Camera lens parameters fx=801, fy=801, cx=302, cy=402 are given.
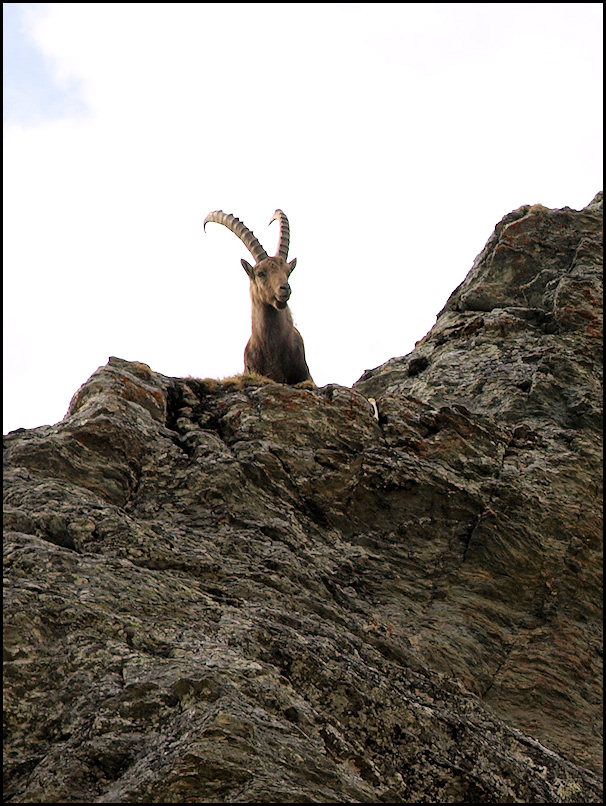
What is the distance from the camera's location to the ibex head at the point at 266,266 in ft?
48.1

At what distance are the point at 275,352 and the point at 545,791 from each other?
1014cm

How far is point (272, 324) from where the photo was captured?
14.7 meters

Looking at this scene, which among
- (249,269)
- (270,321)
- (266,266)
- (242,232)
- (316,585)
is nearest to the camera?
(316,585)

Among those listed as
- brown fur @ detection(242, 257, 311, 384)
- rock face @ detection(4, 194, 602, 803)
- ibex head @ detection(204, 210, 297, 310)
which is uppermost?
ibex head @ detection(204, 210, 297, 310)

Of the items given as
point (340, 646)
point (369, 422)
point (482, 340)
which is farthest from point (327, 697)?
point (482, 340)

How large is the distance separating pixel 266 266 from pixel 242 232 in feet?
3.97

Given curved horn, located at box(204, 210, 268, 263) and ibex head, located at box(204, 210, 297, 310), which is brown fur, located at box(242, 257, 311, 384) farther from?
curved horn, located at box(204, 210, 268, 263)

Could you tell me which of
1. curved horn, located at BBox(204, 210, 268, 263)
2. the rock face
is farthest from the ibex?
the rock face

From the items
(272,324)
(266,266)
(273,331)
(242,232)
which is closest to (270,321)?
(272,324)

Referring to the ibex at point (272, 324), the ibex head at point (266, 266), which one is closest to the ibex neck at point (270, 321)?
the ibex at point (272, 324)

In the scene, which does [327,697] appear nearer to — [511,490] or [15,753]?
[15,753]

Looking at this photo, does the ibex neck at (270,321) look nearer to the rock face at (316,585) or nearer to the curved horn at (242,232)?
the curved horn at (242,232)

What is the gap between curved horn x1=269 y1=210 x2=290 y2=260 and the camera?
16.3 metres

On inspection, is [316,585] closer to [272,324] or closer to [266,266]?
[272,324]
